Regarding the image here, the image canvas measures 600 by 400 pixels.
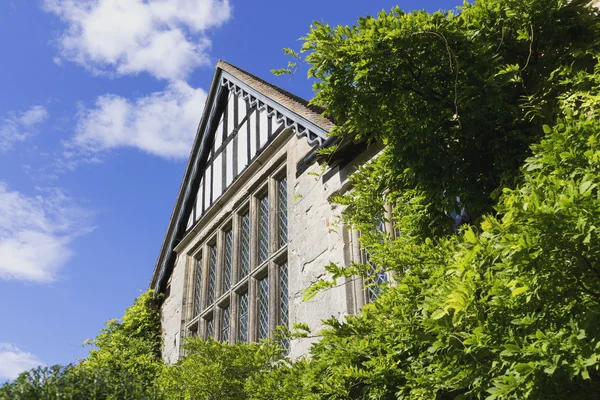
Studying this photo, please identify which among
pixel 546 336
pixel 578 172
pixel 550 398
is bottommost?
pixel 550 398

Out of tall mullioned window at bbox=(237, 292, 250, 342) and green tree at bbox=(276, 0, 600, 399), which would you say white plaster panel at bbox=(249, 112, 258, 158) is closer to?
tall mullioned window at bbox=(237, 292, 250, 342)

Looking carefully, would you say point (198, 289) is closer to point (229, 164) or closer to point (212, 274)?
point (212, 274)

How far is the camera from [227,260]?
10.2 m

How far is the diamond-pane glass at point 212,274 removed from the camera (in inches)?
410

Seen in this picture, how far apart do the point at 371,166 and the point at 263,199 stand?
14.7 ft

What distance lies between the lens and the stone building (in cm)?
729

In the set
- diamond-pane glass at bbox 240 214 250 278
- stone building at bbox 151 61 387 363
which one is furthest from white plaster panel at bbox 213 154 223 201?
diamond-pane glass at bbox 240 214 250 278

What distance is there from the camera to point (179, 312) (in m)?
11.1

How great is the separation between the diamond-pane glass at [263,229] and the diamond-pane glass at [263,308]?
14.1 inches

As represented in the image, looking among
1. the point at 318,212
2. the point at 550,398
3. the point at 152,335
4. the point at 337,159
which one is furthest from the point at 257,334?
the point at 550,398

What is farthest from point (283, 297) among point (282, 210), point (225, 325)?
point (225, 325)

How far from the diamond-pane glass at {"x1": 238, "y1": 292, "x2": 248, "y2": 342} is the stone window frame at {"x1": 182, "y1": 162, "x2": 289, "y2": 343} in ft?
0.17

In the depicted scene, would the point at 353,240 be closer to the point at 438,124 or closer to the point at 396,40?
the point at 438,124


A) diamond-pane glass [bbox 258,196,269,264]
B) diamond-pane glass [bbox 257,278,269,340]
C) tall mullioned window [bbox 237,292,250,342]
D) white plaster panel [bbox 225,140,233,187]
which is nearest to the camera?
diamond-pane glass [bbox 257,278,269,340]
